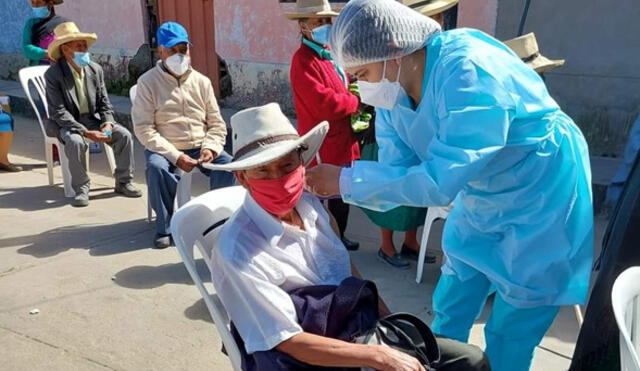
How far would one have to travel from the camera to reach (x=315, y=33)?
3.72 metres

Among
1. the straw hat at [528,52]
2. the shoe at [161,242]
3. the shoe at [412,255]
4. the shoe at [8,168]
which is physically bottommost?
the shoe at [8,168]

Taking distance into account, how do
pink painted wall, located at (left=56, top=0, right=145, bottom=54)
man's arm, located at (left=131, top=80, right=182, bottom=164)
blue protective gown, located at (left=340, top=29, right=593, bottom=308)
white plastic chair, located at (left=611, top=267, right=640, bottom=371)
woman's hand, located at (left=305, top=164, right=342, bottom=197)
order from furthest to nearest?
1. pink painted wall, located at (left=56, top=0, right=145, bottom=54)
2. man's arm, located at (left=131, top=80, right=182, bottom=164)
3. woman's hand, located at (left=305, top=164, right=342, bottom=197)
4. blue protective gown, located at (left=340, top=29, right=593, bottom=308)
5. white plastic chair, located at (left=611, top=267, right=640, bottom=371)

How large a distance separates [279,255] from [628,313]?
3.04 ft

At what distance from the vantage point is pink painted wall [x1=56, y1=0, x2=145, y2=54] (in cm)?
941

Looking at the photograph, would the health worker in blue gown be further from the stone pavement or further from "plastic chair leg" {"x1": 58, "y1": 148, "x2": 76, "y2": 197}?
"plastic chair leg" {"x1": 58, "y1": 148, "x2": 76, "y2": 197}

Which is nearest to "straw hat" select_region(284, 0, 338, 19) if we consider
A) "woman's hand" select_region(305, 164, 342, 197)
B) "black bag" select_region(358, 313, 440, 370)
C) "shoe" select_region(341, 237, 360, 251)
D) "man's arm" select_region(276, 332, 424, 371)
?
"shoe" select_region(341, 237, 360, 251)

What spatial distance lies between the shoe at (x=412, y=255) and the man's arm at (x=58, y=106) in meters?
2.85

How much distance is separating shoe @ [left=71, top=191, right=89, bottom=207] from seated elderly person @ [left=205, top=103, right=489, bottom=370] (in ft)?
11.4

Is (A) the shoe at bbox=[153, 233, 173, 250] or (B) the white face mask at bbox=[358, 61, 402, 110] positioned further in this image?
(A) the shoe at bbox=[153, 233, 173, 250]

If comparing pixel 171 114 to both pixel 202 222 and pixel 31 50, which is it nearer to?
pixel 202 222

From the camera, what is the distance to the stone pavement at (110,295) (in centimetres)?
297

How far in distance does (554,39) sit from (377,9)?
4174mm

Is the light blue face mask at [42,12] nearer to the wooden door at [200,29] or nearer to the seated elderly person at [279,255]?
the wooden door at [200,29]

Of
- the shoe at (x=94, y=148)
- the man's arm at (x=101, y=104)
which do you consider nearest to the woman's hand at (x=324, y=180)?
the man's arm at (x=101, y=104)
